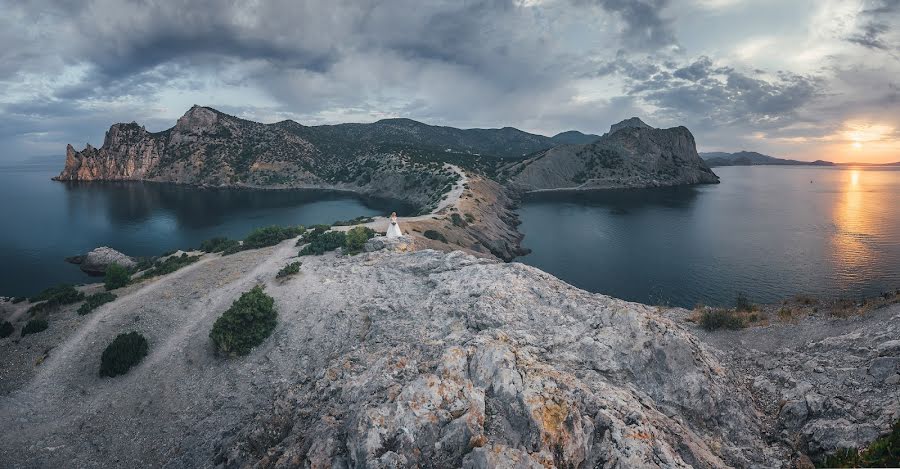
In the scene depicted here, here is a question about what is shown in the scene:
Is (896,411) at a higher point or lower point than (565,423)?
lower

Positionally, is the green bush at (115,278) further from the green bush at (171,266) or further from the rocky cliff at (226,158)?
the rocky cliff at (226,158)

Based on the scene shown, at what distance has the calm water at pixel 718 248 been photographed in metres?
51.9

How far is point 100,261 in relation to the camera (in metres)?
59.4

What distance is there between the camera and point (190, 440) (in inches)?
748

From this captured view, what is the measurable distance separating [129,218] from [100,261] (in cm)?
4651

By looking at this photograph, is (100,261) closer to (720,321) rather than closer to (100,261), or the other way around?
(100,261)

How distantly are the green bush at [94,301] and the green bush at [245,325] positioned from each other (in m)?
11.2

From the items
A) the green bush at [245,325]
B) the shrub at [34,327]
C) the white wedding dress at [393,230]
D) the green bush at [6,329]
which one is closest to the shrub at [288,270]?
the green bush at [245,325]

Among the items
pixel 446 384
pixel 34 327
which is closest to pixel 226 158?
pixel 34 327

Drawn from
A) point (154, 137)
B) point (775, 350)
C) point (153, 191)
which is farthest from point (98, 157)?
point (775, 350)

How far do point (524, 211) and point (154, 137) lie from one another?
177 meters

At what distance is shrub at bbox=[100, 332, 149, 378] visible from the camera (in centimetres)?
2312

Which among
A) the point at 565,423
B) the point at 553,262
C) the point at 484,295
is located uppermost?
the point at 484,295

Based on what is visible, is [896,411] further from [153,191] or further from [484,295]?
[153,191]
